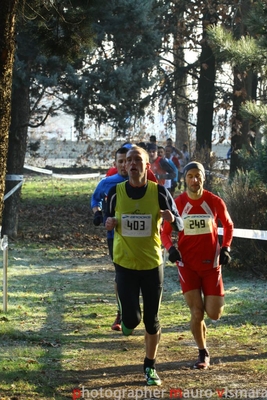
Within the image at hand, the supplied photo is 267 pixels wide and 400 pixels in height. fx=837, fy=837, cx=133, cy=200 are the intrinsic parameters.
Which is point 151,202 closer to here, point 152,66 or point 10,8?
point 10,8

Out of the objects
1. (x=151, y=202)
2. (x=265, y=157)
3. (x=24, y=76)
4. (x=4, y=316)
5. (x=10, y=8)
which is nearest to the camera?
(x=10, y=8)

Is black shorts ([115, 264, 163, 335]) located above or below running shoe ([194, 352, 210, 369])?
above

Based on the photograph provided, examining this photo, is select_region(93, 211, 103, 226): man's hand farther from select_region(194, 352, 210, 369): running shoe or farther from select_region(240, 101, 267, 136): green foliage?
select_region(240, 101, 267, 136): green foliage

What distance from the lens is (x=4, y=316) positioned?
34.6ft

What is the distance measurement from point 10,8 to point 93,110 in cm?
1700

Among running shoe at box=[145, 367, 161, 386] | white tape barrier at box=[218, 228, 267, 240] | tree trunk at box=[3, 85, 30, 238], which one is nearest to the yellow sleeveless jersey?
running shoe at box=[145, 367, 161, 386]

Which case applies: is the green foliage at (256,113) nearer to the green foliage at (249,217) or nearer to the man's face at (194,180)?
the green foliage at (249,217)

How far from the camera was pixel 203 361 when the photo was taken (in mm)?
7887

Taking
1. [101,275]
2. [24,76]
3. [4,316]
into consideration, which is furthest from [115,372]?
[24,76]

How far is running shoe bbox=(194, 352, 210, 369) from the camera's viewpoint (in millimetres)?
7832

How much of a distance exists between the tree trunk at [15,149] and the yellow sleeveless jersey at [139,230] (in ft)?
40.1

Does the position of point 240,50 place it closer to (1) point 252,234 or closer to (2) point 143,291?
(1) point 252,234

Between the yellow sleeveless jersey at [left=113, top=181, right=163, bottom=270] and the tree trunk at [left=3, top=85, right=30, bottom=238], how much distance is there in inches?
482

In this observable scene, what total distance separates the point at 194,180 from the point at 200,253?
0.70m
